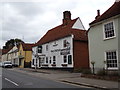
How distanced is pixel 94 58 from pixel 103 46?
6.36ft

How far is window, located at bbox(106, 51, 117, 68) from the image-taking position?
692 inches

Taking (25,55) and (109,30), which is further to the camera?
(25,55)

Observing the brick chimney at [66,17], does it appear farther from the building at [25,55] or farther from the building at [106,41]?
the building at [25,55]

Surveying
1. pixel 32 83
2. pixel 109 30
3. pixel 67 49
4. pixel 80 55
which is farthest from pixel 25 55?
pixel 32 83

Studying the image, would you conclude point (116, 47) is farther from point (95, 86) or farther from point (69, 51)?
point (69, 51)

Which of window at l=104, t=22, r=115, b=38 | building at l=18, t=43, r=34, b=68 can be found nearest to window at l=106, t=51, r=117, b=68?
window at l=104, t=22, r=115, b=38

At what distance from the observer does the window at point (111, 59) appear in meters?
17.6

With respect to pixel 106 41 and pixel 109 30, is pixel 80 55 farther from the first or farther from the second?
pixel 109 30

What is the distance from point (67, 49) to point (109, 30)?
11768 mm

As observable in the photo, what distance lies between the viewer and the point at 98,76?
16.8 metres

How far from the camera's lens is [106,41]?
18672mm

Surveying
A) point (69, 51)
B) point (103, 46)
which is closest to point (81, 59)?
point (69, 51)

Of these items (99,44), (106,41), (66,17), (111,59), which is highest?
(66,17)

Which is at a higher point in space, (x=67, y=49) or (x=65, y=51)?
(x=67, y=49)
